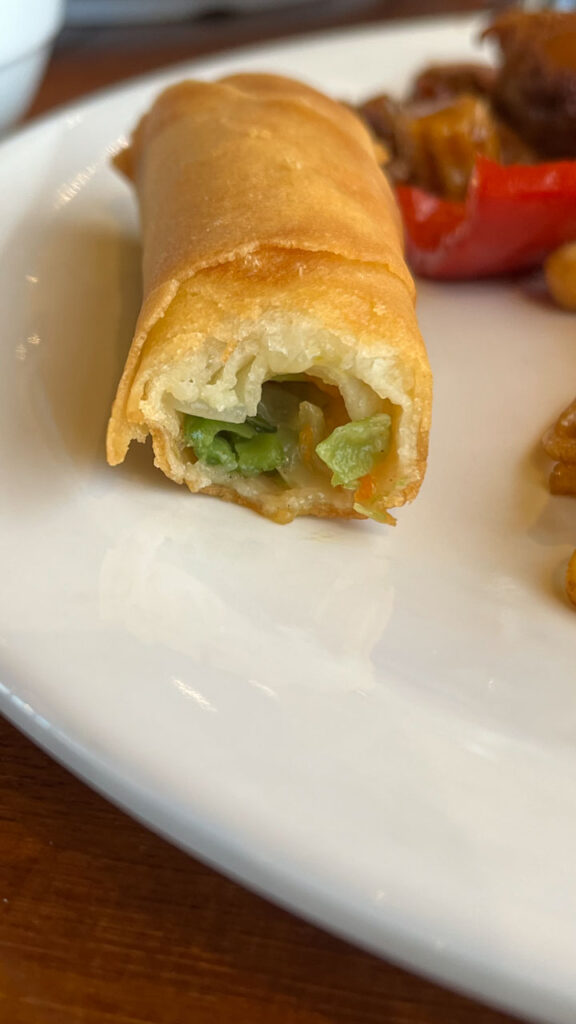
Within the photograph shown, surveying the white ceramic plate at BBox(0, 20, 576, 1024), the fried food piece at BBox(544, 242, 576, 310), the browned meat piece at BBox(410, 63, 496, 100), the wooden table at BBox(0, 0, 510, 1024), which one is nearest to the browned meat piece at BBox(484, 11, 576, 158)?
the browned meat piece at BBox(410, 63, 496, 100)

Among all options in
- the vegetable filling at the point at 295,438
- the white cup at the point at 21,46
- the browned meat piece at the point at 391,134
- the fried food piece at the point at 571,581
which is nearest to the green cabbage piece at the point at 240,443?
the vegetable filling at the point at 295,438

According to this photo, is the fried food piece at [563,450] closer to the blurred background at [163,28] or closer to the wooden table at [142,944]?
the wooden table at [142,944]

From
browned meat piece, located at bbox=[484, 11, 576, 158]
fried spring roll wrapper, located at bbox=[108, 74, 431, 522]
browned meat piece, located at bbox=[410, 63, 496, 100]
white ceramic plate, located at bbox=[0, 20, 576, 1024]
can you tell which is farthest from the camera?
browned meat piece, located at bbox=[410, 63, 496, 100]

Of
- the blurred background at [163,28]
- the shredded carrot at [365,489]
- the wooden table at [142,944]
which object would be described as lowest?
the wooden table at [142,944]

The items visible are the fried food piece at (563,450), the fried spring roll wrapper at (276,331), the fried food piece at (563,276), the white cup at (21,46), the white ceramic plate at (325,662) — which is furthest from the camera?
the white cup at (21,46)

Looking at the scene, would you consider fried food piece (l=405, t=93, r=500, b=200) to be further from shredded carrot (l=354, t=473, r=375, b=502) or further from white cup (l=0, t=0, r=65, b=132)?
shredded carrot (l=354, t=473, r=375, b=502)

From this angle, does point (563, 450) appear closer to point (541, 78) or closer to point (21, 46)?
point (541, 78)

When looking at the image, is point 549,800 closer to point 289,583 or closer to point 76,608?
point 289,583
